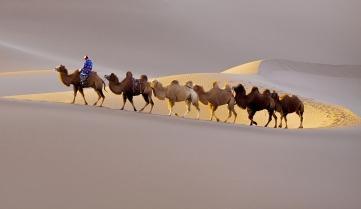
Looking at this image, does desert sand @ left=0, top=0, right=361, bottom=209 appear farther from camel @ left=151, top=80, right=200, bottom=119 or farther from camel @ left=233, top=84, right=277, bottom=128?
camel @ left=233, top=84, right=277, bottom=128

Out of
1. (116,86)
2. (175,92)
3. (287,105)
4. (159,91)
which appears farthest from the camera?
(287,105)

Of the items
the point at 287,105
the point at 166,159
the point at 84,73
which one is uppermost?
the point at 84,73

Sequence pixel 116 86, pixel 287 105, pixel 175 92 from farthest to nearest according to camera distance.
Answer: pixel 287 105 < pixel 175 92 < pixel 116 86

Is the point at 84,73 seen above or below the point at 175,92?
above

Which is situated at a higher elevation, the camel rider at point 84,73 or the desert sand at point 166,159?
the camel rider at point 84,73

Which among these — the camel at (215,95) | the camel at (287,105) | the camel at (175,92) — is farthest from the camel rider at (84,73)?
the camel at (287,105)

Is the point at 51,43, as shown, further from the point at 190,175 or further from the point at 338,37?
the point at 190,175

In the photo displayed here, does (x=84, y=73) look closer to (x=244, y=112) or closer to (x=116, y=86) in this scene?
(x=116, y=86)

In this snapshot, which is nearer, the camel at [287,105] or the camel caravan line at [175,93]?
the camel caravan line at [175,93]

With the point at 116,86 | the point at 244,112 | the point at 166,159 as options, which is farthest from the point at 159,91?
the point at 166,159

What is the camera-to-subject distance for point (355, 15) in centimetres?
7931

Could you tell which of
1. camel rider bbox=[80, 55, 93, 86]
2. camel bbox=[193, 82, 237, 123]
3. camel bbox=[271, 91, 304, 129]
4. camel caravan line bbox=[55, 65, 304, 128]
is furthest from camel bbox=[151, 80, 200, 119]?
camel bbox=[271, 91, 304, 129]

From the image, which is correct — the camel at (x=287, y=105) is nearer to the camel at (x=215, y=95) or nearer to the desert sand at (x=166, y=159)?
the camel at (x=215, y=95)

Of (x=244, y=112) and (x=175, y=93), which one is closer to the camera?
(x=175, y=93)
